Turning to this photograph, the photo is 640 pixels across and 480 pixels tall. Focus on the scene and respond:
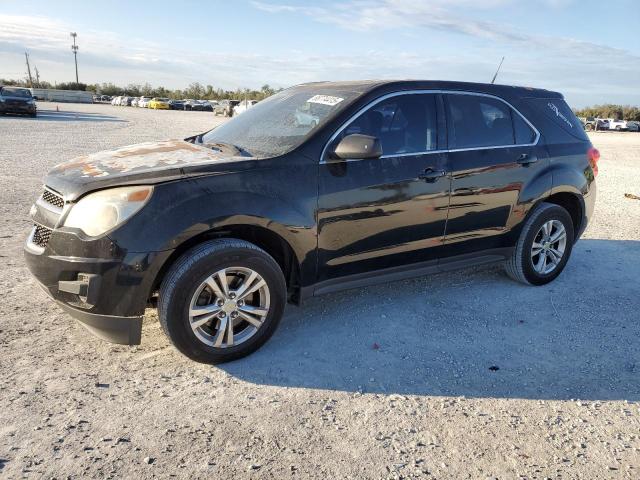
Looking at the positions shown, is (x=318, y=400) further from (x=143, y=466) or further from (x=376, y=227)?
(x=376, y=227)

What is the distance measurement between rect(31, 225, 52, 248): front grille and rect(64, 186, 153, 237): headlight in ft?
0.78

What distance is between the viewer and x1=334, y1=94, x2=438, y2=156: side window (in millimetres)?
3984

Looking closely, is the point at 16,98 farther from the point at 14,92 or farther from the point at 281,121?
the point at 281,121

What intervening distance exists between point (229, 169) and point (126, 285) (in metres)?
0.97

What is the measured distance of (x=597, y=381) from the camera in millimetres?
3527

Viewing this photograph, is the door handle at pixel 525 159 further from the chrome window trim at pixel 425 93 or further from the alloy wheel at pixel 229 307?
the alloy wheel at pixel 229 307

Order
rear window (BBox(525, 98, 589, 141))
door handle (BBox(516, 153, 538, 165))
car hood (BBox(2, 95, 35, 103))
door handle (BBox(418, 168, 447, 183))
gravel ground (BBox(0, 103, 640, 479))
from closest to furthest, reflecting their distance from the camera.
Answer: gravel ground (BBox(0, 103, 640, 479)) < door handle (BBox(418, 168, 447, 183)) < door handle (BBox(516, 153, 538, 165)) < rear window (BBox(525, 98, 589, 141)) < car hood (BBox(2, 95, 35, 103))

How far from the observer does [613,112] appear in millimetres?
72562

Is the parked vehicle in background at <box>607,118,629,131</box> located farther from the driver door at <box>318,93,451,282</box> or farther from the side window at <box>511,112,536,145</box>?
the driver door at <box>318,93,451,282</box>

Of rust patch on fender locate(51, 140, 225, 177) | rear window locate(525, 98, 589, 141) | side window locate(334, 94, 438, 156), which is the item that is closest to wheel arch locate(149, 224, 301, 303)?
Answer: rust patch on fender locate(51, 140, 225, 177)

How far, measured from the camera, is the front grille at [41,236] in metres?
3.35

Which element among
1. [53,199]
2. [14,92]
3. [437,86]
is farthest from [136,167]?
[14,92]

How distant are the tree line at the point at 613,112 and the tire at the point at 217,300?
76.3 metres

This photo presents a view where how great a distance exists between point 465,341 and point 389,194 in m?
1.25
